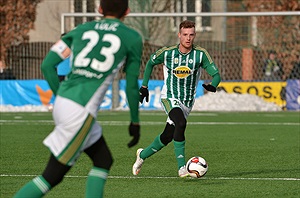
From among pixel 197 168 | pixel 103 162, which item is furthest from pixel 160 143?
pixel 103 162

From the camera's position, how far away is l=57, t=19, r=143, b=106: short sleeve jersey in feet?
22.9

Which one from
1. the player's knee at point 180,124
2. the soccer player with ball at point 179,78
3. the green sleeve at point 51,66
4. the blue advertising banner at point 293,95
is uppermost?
the green sleeve at point 51,66

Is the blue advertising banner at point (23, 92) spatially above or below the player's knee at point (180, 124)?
below

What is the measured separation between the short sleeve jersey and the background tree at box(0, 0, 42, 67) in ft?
84.9

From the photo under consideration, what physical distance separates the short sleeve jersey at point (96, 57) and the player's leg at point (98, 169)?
1.40 feet

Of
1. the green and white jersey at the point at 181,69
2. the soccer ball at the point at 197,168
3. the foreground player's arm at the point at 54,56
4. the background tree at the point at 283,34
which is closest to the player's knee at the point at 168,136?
the green and white jersey at the point at 181,69

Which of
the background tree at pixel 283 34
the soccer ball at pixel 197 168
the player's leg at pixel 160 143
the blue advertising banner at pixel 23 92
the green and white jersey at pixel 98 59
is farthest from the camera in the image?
the background tree at pixel 283 34

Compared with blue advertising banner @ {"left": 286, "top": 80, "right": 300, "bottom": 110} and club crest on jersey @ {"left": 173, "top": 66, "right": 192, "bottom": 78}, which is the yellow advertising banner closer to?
blue advertising banner @ {"left": 286, "top": 80, "right": 300, "bottom": 110}

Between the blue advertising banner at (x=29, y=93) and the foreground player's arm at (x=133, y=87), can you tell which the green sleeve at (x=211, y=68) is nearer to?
the foreground player's arm at (x=133, y=87)

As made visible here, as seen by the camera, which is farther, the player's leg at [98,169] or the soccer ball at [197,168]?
the soccer ball at [197,168]

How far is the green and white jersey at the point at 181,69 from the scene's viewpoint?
11867 mm

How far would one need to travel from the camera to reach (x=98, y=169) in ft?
23.5

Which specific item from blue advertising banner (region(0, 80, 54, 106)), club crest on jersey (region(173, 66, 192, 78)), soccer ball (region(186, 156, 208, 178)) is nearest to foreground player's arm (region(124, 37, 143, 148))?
soccer ball (region(186, 156, 208, 178))

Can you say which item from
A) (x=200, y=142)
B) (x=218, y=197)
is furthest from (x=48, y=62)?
(x=200, y=142)
